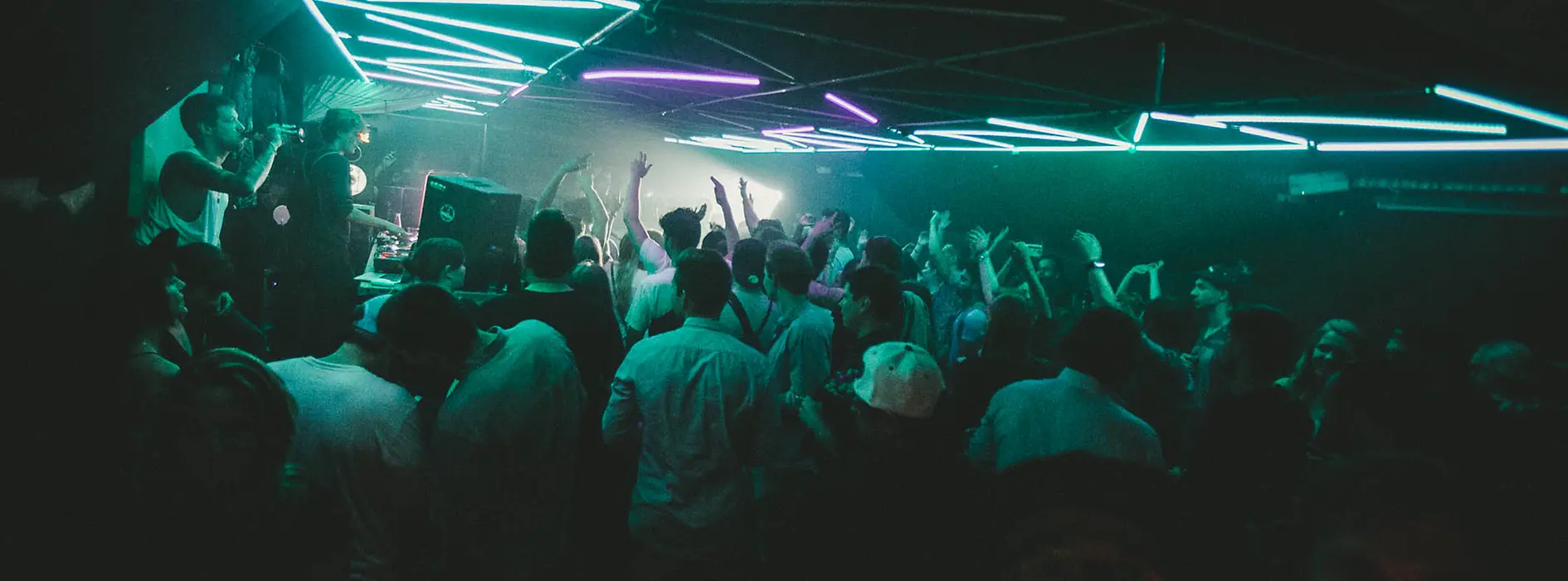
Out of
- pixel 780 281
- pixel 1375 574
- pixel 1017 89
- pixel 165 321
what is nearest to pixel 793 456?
pixel 780 281

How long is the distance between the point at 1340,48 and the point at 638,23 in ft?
10.8

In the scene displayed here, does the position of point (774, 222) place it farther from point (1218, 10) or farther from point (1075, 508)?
point (1075, 508)

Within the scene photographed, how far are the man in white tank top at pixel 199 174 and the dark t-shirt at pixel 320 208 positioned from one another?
0.86m

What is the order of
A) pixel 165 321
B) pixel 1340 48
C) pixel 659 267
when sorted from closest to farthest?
1. pixel 165 321
2. pixel 1340 48
3. pixel 659 267

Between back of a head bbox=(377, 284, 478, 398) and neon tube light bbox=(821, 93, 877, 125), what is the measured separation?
415 cm

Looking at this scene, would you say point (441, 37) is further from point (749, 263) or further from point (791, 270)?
point (791, 270)

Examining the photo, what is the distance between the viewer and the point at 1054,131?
6109mm

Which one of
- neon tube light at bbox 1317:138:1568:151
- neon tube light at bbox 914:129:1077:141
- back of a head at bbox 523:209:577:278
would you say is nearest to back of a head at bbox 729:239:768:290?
back of a head at bbox 523:209:577:278

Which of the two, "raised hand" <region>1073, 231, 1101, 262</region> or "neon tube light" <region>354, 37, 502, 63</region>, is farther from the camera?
"neon tube light" <region>354, 37, 502, 63</region>

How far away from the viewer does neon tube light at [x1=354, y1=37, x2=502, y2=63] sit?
5.38 metres

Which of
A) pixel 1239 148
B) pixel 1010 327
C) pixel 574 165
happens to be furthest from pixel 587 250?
pixel 1239 148

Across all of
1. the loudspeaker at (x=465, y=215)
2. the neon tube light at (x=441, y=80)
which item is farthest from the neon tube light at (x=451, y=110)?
the loudspeaker at (x=465, y=215)

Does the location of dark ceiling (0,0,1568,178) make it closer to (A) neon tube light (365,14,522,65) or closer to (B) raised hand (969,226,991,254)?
(A) neon tube light (365,14,522,65)

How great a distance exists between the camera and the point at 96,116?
6.98 feet
